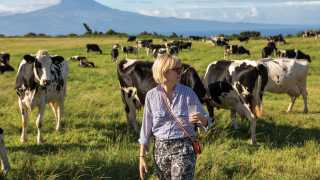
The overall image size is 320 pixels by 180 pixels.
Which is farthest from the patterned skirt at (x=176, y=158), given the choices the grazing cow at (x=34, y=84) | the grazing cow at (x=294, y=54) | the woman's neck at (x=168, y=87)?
the grazing cow at (x=294, y=54)

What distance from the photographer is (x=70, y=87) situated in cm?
1973

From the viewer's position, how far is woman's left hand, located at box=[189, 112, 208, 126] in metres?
5.32

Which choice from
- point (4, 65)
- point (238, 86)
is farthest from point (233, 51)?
point (238, 86)

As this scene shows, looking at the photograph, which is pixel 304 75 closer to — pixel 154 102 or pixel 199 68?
pixel 199 68

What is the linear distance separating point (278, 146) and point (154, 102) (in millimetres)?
5773

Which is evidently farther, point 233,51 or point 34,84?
Answer: point 233,51

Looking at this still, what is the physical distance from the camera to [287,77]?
54.3ft

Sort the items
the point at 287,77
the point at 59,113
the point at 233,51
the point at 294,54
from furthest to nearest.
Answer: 1. the point at 233,51
2. the point at 294,54
3. the point at 287,77
4. the point at 59,113

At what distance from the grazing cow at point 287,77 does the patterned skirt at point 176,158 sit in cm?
1124

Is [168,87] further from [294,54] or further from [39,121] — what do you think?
[294,54]

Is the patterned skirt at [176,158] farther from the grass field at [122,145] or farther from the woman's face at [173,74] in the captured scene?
the grass field at [122,145]

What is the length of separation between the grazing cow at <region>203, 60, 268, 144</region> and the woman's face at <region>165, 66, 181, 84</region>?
6908 millimetres

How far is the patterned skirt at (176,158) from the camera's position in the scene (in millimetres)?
5492

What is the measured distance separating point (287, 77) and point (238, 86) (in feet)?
15.0
